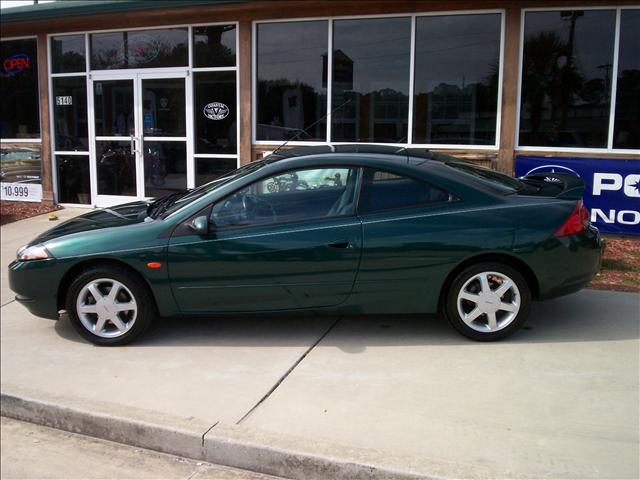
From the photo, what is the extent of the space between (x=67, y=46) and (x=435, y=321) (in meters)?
Result: 9.04

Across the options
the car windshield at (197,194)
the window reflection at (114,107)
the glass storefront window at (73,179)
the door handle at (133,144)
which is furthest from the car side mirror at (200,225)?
the glass storefront window at (73,179)

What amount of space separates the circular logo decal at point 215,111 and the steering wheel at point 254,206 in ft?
18.7

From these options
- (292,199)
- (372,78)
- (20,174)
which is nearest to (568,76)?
(372,78)

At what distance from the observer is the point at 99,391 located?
4043mm

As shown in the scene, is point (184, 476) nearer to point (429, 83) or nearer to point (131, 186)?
point (429, 83)

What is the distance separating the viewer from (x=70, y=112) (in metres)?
11.1

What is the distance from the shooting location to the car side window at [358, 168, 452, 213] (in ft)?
15.2

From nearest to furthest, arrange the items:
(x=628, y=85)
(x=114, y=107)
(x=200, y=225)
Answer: (x=200, y=225)
(x=628, y=85)
(x=114, y=107)

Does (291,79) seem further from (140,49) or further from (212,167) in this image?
(140,49)

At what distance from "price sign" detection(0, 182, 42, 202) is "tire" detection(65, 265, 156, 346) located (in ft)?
24.9

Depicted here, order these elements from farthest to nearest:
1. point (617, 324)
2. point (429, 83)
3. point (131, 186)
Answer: point (131, 186) < point (429, 83) < point (617, 324)

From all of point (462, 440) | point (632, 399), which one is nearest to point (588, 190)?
point (632, 399)

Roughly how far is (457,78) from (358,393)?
629cm

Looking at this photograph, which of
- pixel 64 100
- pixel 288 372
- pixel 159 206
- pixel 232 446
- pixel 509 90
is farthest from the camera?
pixel 64 100
